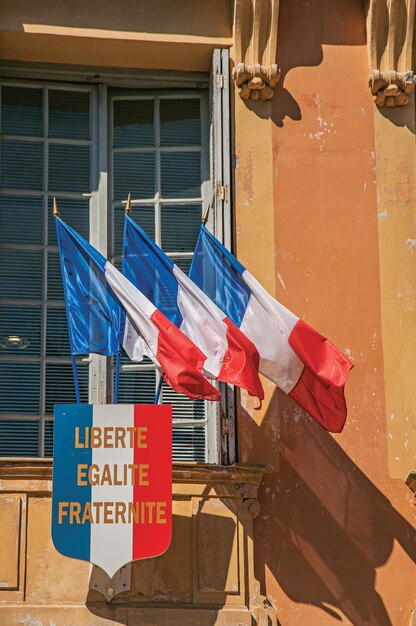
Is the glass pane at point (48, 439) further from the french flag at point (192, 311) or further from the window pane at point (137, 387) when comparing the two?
the french flag at point (192, 311)

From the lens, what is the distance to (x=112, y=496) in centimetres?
960

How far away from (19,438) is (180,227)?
1.92m

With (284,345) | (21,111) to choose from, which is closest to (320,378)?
(284,345)

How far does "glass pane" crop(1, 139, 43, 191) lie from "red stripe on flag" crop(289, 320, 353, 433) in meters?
2.36

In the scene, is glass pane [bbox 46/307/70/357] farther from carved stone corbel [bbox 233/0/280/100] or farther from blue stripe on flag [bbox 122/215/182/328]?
carved stone corbel [bbox 233/0/280/100]

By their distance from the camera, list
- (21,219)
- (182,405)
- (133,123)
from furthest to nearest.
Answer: (133,123), (21,219), (182,405)

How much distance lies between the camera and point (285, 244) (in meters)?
10.7

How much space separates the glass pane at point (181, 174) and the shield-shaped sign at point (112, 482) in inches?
79.6

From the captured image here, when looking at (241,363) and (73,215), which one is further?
(73,215)

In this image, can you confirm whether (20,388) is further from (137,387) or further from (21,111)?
(21,111)

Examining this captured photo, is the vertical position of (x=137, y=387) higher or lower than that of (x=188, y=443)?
higher

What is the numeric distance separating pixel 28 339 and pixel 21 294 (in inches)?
13.1

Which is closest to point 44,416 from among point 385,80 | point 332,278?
point 332,278

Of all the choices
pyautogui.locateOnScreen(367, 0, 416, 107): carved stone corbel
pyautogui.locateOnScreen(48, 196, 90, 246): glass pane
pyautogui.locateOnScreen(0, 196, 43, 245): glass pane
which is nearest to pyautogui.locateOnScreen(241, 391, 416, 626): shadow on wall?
pyautogui.locateOnScreen(48, 196, 90, 246): glass pane
